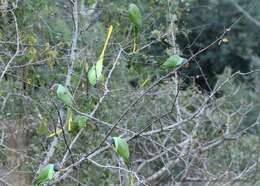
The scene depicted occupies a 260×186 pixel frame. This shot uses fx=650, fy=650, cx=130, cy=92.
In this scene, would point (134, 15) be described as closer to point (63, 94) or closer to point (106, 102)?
point (63, 94)

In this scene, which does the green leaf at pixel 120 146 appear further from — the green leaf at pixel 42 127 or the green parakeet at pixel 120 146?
the green leaf at pixel 42 127

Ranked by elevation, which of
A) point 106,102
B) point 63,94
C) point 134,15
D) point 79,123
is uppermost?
point 134,15

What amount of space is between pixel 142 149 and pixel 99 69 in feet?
8.15

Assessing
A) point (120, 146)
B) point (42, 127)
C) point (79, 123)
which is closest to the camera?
point (120, 146)

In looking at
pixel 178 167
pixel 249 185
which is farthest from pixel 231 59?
pixel 249 185

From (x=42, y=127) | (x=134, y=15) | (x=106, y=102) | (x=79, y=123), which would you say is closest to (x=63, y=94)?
(x=79, y=123)

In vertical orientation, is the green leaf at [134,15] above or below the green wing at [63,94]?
above

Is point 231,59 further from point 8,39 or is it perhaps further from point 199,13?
point 8,39

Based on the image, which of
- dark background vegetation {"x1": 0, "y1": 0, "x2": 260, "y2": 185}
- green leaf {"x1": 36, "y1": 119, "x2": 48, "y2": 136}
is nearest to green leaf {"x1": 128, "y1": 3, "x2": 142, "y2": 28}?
dark background vegetation {"x1": 0, "y1": 0, "x2": 260, "y2": 185}

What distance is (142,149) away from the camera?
192 inches

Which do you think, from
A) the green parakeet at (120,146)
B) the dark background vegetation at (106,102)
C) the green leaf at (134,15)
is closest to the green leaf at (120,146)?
the green parakeet at (120,146)

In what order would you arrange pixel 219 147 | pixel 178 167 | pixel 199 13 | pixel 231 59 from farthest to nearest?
pixel 231 59, pixel 199 13, pixel 178 167, pixel 219 147

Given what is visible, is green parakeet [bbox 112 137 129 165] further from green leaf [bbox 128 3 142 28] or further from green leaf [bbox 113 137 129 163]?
green leaf [bbox 128 3 142 28]

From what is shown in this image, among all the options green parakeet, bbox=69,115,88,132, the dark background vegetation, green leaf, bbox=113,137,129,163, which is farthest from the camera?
the dark background vegetation
